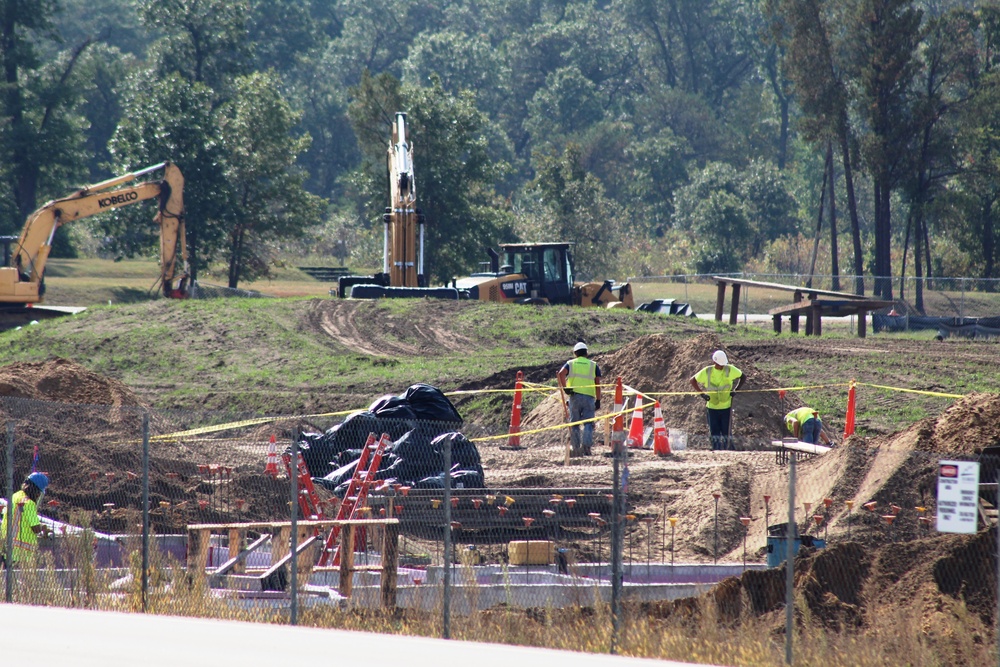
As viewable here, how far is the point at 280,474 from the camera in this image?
16.0 m

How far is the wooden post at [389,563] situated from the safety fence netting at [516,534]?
2 centimetres

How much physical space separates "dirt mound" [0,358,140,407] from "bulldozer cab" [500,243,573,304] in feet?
57.6

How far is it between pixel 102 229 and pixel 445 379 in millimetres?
23381

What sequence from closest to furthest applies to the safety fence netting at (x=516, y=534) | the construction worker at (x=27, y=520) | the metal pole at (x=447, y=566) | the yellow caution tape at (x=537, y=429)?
the metal pole at (x=447, y=566)
the safety fence netting at (x=516, y=534)
the construction worker at (x=27, y=520)
the yellow caution tape at (x=537, y=429)

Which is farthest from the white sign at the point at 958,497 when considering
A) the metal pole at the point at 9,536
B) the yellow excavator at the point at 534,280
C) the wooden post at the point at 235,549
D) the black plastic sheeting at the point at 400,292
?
the yellow excavator at the point at 534,280

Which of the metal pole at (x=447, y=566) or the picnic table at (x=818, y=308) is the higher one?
the picnic table at (x=818, y=308)

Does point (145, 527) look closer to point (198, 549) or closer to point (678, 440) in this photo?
point (198, 549)

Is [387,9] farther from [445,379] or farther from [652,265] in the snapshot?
[445,379]

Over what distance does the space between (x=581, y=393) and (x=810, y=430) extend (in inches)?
124

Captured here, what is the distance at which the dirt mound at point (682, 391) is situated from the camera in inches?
786

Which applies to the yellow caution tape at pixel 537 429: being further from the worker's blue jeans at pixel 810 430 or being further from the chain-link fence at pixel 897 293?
the chain-link fence at pixel 897 293

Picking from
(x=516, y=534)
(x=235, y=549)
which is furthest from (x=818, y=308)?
(x=235, y=549)

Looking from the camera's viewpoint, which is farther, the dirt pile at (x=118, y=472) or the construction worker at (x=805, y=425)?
the construction worker at (x=805, y=425)

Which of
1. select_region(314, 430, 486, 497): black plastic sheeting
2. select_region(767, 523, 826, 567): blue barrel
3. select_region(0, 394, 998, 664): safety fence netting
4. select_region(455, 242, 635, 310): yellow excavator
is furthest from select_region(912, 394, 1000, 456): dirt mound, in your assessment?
select_region(455, 242, 635, 310): yellow excavator
